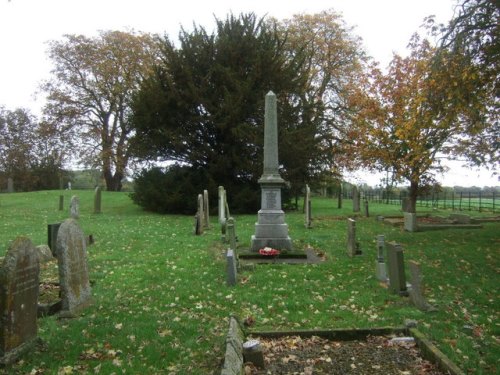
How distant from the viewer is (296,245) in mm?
14281

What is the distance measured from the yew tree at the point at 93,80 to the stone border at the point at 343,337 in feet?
113

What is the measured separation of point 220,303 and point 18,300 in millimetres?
3433

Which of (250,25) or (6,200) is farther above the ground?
(250,25)

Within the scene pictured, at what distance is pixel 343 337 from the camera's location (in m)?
6.24

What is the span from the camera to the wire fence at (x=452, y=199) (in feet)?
101

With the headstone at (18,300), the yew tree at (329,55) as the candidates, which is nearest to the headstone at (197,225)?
the headstone at (18,300)

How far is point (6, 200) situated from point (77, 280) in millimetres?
31059

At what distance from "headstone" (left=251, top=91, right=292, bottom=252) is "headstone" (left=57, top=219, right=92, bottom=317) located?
6.46 meters

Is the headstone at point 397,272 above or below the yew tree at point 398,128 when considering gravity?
below

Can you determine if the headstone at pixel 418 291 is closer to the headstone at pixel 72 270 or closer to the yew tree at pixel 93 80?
the headstone at pixel 72 270

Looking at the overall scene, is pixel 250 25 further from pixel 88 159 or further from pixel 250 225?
pixel 88 159

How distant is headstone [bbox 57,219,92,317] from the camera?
6.97 m

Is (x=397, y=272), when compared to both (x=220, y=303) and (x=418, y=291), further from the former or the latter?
(x=220, y=303)

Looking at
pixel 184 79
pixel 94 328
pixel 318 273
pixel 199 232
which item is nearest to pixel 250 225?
pixel 199 232
